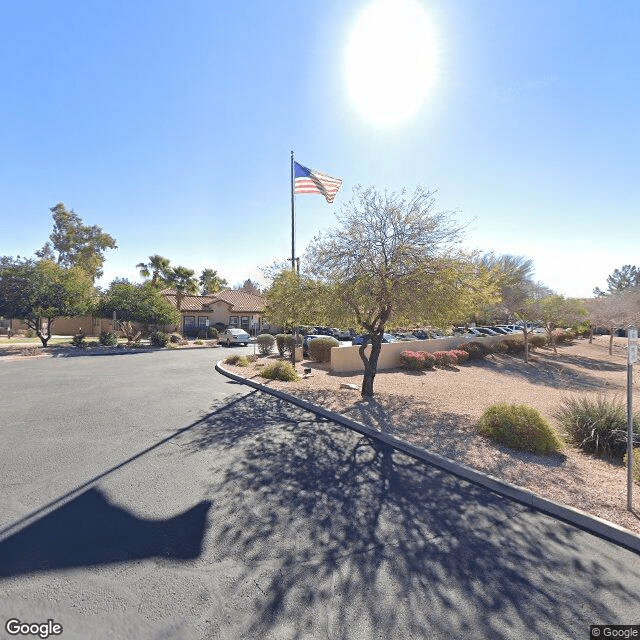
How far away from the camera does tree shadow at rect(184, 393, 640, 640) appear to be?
9.41 ft

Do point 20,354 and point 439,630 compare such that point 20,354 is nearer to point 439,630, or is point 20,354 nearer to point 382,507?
point 382,507

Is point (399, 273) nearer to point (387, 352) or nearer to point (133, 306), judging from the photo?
point (387, 352)

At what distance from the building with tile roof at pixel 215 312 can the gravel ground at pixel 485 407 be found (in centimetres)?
2703

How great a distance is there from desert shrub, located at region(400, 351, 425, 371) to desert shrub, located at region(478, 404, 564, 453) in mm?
11222

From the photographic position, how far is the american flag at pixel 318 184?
14273mm

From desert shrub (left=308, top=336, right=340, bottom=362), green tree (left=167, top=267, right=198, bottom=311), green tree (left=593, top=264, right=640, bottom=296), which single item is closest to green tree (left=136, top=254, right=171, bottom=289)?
green tree (left=167, top=267, right=198, bottom=311)

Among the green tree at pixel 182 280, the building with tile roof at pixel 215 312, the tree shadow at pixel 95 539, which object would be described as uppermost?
the green tree at pixel 182 280

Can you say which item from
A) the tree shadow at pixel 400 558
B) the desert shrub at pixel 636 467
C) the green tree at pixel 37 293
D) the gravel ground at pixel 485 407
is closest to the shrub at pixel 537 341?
the gravel ground at pixel 485 407

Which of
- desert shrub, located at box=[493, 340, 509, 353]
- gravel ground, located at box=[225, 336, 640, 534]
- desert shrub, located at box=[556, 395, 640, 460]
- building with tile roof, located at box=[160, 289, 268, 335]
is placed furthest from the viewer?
building with tile roof, located at box=[160, 289, 268, 335]

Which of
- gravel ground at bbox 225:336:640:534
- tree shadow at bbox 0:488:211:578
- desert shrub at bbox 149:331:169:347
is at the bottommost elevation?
gravel ground at bbox 225:336:640:534

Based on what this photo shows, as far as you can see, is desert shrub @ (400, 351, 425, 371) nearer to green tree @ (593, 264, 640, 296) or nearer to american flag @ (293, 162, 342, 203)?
american flag @ (293, 162, 342, 203)

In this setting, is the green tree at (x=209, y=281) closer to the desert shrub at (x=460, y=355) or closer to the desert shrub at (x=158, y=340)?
the desert shrub at (x=158, y=340)

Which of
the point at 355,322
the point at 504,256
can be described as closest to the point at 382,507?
the point at 355,322

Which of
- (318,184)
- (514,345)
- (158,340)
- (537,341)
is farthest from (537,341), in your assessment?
(158,340)
